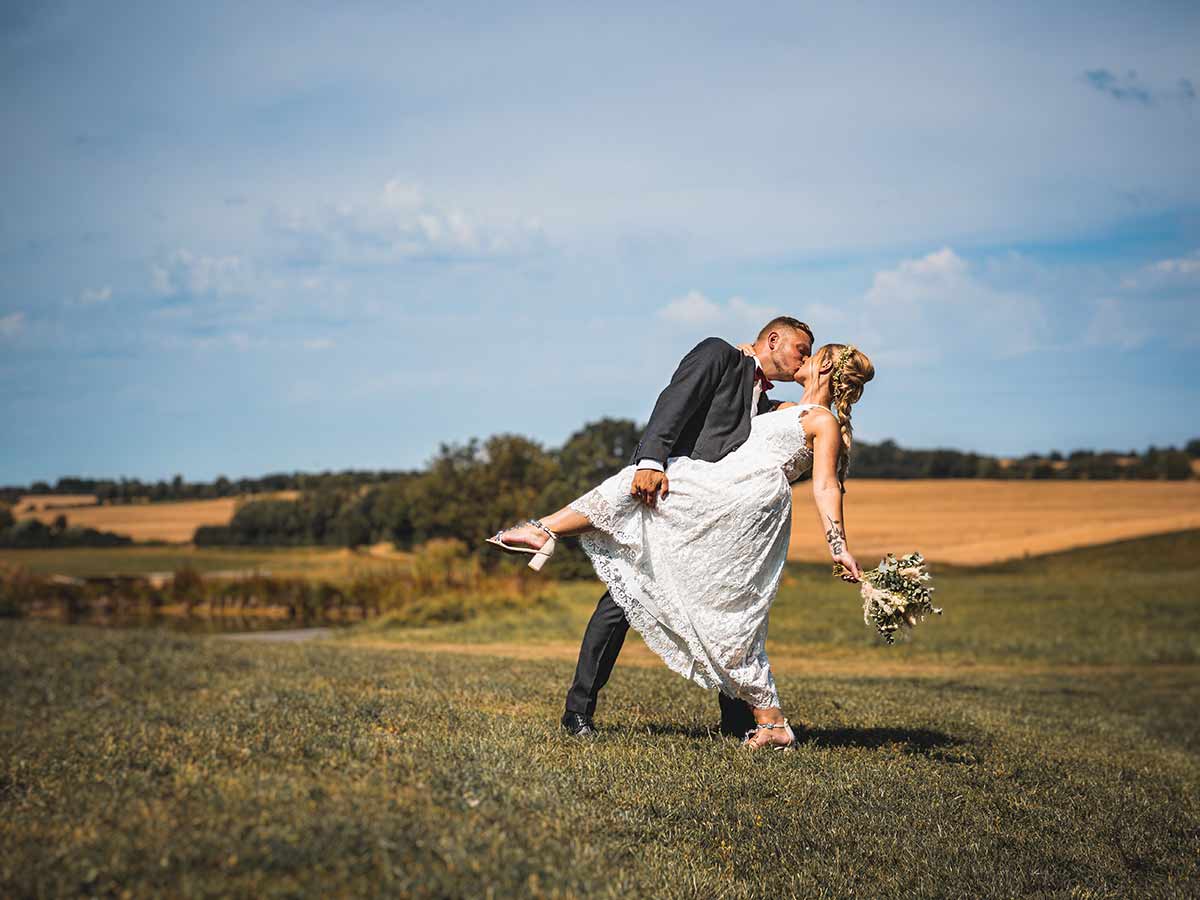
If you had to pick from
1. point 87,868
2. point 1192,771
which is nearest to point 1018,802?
point 1192,771

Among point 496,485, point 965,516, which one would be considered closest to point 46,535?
point 496,485

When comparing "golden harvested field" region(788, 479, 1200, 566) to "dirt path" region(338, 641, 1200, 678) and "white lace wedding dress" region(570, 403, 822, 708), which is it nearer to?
"dirt path" region(338, 641, 1200, 678)

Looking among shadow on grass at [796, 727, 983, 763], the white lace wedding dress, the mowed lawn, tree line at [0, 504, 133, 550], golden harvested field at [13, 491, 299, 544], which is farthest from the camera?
golden harvested field at [13, 491, 299, 544]

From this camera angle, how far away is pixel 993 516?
62438 millimetres

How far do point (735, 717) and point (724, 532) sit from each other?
165 cm

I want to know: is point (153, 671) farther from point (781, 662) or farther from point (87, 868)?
point (87, 868)

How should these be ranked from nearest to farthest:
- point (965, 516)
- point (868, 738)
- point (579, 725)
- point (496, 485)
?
point (579, 725) < point (868, 738) < point (496, 485) < point (965, 516)

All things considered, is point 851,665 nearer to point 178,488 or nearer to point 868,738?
point 868,738

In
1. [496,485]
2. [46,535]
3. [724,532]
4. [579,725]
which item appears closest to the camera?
[724,532]

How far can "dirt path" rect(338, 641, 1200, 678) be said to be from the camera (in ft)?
63.1

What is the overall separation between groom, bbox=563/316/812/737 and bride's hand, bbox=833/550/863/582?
979 millimetres

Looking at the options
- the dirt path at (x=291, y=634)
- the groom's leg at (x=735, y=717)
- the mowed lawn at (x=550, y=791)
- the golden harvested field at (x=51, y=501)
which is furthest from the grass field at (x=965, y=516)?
the groom's leg at (x=735, y=717)

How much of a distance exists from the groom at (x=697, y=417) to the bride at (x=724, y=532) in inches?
3.7

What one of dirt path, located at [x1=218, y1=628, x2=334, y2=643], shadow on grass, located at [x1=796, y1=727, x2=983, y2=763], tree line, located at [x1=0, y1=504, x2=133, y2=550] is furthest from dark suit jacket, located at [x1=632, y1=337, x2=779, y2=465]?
tree line, located at [x1=0, y1=504, x2=133, y2=550]
